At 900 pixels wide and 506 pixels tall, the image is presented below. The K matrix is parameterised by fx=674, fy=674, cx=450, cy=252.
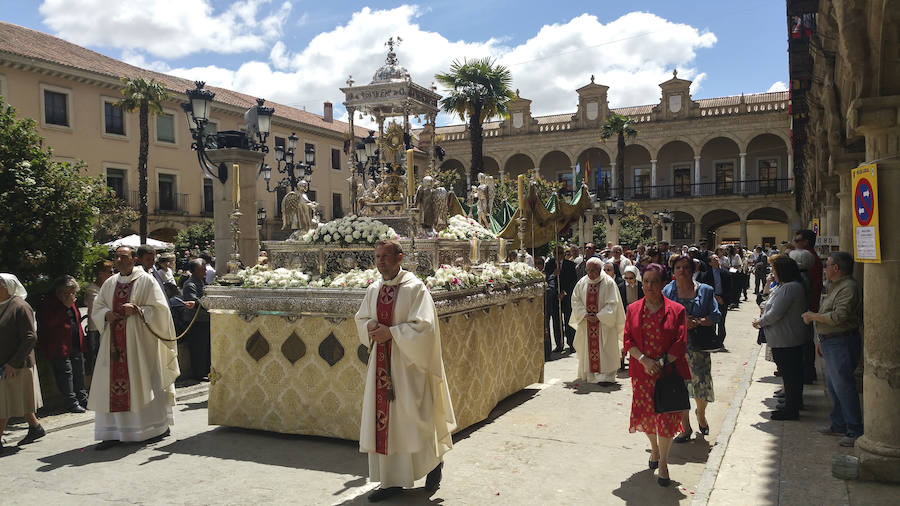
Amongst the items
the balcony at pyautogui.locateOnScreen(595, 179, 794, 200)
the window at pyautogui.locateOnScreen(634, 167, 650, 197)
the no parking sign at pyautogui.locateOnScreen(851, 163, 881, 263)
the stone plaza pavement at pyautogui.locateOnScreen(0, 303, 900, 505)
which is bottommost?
the stone plaza pavement at pyautogui.locateOnScreen(0, 303, 900, 505)

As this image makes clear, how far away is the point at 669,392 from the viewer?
4766 millimetres

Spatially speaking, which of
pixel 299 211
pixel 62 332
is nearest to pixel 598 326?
pixel 299 211

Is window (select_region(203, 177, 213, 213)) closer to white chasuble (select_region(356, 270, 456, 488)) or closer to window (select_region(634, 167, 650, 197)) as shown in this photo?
window (select_region(634, 167, 650, 197))

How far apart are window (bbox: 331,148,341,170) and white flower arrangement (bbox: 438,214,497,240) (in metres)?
32.4

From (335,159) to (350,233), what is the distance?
34.5 meters

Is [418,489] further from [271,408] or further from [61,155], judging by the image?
[61,155]

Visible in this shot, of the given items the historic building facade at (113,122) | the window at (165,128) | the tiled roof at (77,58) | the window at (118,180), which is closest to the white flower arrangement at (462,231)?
the historic building facade at (113,122)

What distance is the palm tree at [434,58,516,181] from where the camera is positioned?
2755 cm

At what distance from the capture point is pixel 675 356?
15.8ft

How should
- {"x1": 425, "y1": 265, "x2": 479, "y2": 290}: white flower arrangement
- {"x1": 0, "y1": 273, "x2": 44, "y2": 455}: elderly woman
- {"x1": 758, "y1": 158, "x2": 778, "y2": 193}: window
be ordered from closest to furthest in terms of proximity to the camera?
{"x1": 0, "y1": 273, "x2": 44, "y2": 455}: elderly woman
{"x1": 425, "y1": 265, "x2": 479, "y2": 290}: white flower arrangement
{"x1": 758, "y1": 158, "x2": 778, "y2": 193}: window

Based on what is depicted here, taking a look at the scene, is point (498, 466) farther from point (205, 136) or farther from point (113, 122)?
point (113, 122)

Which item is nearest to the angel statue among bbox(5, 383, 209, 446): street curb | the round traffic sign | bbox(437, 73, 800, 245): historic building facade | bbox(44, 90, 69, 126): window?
bbox(5, 383, 209, 446): street curb

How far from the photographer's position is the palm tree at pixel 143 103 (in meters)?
27.8

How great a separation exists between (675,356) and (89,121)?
30.2m
